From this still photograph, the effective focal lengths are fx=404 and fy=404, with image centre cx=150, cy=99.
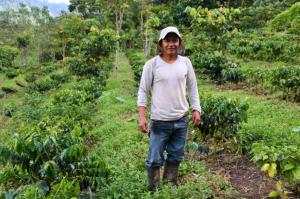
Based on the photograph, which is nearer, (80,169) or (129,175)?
(80,169)

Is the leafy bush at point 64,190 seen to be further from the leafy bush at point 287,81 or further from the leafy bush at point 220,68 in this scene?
the leafy bush at point 220,68

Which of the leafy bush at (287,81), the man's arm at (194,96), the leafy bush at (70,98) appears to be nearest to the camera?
the man's arm at (194,96)

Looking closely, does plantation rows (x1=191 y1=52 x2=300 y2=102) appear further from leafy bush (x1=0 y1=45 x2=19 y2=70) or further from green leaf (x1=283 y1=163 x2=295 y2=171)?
leafy bush (x1=0 y1=45 x2=19 y2=70)

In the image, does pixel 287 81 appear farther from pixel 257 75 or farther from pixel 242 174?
A: pixel 242 174

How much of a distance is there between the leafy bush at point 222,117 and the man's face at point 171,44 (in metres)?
2.21

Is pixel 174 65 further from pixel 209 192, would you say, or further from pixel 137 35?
pixel 137 35

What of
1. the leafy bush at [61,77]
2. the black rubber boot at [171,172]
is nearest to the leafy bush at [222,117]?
the black rubber boot at [171,172]

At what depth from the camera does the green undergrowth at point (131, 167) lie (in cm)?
495

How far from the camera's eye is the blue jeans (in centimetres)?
480

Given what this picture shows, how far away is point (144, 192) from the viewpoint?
16.5 ft

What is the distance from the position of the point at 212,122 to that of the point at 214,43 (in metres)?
11.9

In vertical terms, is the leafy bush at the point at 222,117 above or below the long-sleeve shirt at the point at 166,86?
below

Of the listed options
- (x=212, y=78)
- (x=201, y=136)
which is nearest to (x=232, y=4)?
(x=212, y=78)

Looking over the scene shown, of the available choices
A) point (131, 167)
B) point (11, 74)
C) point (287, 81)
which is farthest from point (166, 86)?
point (11, 74)
